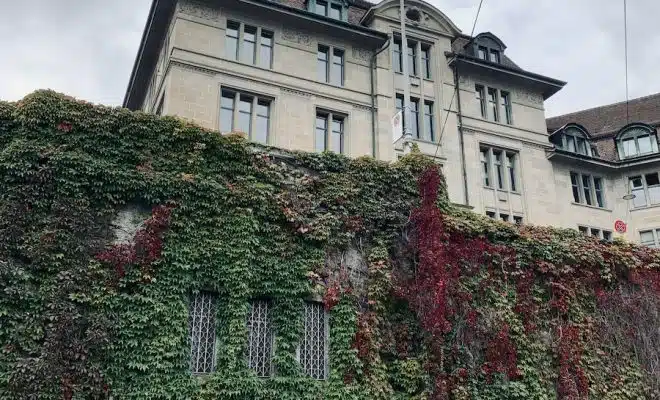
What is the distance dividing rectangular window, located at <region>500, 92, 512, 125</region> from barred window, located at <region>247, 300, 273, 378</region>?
823 inches

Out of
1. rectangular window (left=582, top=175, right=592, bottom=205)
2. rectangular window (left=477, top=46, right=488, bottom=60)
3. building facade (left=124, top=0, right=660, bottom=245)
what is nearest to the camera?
building facade (left=124, top=0, right=660, bottom=245)

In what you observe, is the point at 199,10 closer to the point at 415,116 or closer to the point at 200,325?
the point at 415,116

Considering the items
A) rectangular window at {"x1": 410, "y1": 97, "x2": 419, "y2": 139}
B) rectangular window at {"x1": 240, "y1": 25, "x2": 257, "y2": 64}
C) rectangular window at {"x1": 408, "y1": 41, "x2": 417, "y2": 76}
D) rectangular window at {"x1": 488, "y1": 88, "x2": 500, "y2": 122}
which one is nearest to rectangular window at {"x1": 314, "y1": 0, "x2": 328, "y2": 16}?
rectangular window at {"x1": 240, "y1": 25, "x2": 257, "y2": 64}

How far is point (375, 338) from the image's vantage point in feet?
44.4

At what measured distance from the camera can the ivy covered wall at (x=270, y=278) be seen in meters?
11.3

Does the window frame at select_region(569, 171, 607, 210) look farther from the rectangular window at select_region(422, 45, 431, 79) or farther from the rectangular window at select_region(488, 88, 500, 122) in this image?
the rectangular window at select_region(422, 45, 431, 79)

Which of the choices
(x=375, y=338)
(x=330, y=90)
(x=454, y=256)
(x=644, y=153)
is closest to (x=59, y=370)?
(x=375, y=338)

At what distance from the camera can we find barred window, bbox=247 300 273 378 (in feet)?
41.2

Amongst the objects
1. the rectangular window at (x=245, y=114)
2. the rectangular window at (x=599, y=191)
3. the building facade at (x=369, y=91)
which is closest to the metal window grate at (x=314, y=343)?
the building facade at (x=369, y=91)

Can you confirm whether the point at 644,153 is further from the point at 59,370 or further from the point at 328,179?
the point at 59,370

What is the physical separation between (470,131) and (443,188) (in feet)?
42.5

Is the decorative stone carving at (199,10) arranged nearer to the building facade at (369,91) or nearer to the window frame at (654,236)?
the building facade at (369,91)

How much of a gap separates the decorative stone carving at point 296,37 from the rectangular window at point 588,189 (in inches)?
637

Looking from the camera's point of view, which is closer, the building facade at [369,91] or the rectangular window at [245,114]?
the rectangular window at [245,114]
